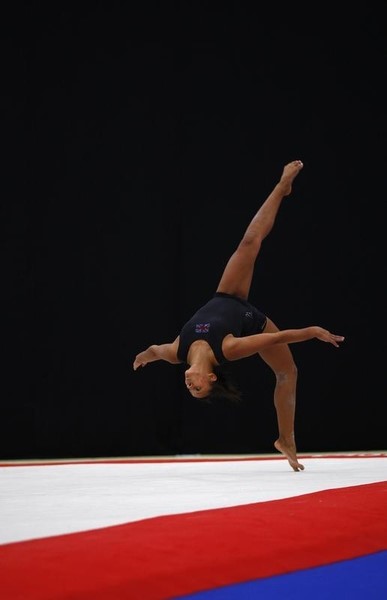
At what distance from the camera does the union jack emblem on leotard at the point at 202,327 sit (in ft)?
12.0

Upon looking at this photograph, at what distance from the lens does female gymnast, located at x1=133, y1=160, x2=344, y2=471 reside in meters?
3.47

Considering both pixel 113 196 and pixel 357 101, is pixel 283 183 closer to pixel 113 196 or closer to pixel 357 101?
pixel 113 196

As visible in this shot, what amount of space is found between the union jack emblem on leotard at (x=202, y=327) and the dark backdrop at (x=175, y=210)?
Answer: 200 centimetres

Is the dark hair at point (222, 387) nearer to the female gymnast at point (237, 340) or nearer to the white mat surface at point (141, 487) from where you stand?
the female gymnast at point (237, 340)

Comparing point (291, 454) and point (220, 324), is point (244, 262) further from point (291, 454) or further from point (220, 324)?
point (291, 454)

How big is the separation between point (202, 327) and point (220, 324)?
8cm

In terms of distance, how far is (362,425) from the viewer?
19.6 feet

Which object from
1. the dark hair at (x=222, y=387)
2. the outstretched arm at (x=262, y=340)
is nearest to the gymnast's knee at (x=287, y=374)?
the dark hair at (x=222, y=387)

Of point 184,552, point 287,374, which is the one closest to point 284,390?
point 287,374

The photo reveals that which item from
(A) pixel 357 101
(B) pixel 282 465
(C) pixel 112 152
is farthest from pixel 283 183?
(A) pixel 357 101

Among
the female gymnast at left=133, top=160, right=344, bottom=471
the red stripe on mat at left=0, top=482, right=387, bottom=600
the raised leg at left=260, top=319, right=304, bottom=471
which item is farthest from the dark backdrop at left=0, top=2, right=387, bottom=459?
the red stripe on mat at left=0, top=482, right=387, bottom=600

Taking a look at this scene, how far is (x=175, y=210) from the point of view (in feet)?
18.9

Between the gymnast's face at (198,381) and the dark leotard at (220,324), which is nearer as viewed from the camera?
the gymnast's face at (198,381)

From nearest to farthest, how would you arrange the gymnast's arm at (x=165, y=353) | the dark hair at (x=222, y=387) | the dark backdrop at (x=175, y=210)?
the dark hair at (x=222, y=387) < the gymnast's arm at (x=165, y=353) < the dark backdrop at (x=175, y=210)
